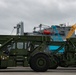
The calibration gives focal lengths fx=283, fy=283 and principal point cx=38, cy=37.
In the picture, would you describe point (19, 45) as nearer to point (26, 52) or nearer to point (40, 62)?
point (26, 52)

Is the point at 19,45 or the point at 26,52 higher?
the point at 19,45

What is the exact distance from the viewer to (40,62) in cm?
2045

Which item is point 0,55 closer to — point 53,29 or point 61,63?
point 61,63

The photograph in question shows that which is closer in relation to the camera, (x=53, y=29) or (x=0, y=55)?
(x=0, y=55)

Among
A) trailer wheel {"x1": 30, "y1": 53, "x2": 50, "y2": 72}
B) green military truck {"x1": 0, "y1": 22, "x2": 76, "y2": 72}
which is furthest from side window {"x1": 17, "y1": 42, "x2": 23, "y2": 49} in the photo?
trailer wheel {"x1": 30, "y1": 53, "x2": 50, "y2": 72}

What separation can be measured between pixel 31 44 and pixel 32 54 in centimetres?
76

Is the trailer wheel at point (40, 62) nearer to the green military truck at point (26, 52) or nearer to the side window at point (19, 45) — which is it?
the green military truck at point (26, 52)

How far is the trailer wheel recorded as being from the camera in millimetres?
20297

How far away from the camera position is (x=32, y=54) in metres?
20.9

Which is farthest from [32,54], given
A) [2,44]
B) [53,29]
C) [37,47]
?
[53,29]

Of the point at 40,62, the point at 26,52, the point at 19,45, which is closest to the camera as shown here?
the point at 40,62

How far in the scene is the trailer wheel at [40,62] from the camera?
20.3 m

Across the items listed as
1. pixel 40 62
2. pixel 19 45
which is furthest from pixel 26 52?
pixel 40 62

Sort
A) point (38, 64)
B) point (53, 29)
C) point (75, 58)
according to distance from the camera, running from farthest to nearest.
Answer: point (53, 29)
point (75, 58)
point (38, 64)
